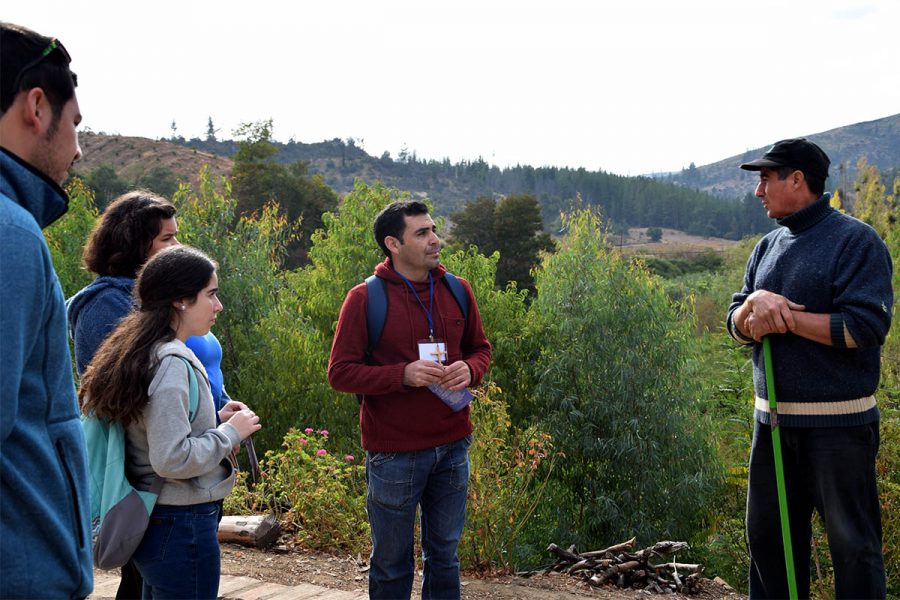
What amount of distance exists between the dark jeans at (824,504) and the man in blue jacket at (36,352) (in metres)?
2.46

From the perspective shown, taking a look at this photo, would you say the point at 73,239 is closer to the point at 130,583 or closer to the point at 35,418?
A: the point at 130,583

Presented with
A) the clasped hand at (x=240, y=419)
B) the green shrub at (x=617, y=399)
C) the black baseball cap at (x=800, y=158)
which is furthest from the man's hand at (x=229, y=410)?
the green shrub at (x=617, y=399)

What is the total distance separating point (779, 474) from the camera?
9.75 ft

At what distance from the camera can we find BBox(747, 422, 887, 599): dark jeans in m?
2.84

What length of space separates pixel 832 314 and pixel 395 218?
172cm

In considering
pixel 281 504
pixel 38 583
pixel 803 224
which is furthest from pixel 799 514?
pixel 281 504

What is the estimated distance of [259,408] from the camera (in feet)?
34.3

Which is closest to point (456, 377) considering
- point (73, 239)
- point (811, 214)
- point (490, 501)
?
point (811, 214)

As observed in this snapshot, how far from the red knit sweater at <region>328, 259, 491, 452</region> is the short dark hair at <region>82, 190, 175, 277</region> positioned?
0.79 metres

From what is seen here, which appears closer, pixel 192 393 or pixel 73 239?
pixel 192 393

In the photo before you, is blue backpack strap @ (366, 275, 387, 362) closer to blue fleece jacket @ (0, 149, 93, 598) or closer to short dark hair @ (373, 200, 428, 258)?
short dark hair @ (373, 200, 428, 258)

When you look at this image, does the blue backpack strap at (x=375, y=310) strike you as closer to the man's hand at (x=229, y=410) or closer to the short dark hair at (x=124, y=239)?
the man's hand at (x=229, y=410)

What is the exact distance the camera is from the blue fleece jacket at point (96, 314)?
2533 millimetres

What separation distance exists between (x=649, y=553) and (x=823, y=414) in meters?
2.65
